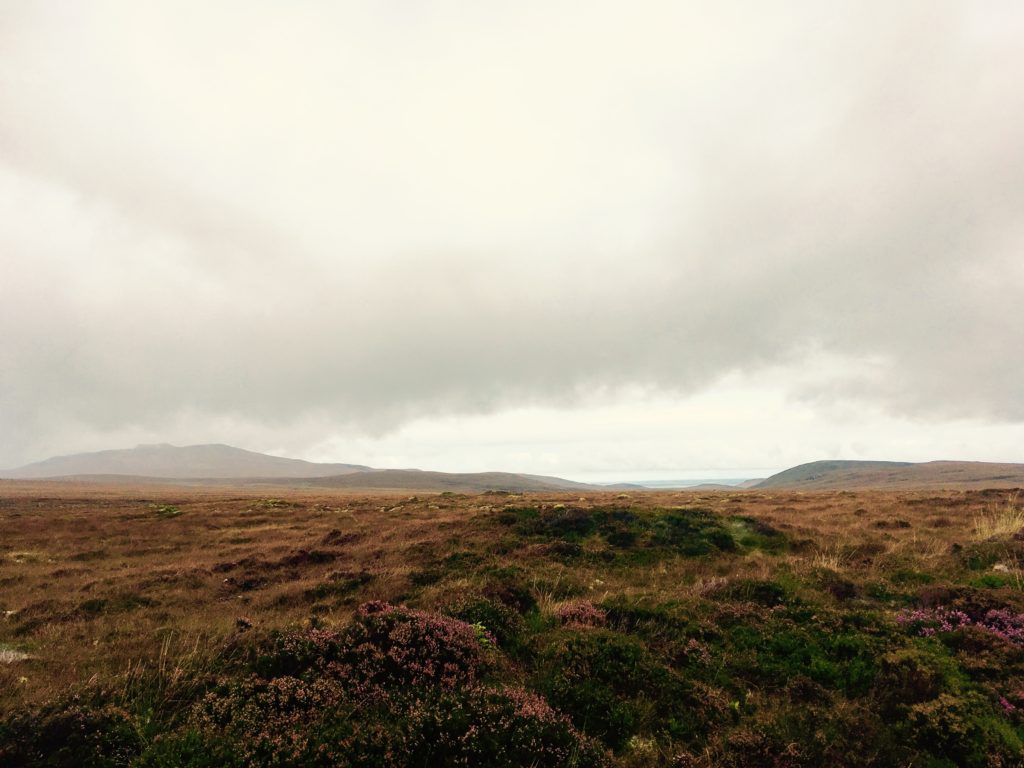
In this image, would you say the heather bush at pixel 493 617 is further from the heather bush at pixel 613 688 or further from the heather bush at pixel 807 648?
the heather bush at pixel 807 648

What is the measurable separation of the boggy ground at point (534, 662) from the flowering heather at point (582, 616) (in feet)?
0.24

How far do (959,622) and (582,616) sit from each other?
6.99 meters

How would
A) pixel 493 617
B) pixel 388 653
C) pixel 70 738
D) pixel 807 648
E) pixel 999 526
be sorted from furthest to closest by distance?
1. pixel 999 526
2. pixel 493 617
3. pixel 807 648
4. pixel 388 653
5. pixel 70 738

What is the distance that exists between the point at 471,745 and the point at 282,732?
7.61 feet

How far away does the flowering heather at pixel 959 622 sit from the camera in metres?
8.34

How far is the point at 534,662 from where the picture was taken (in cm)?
830

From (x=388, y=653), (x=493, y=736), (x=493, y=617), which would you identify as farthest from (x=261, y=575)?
(x=493, y=736)

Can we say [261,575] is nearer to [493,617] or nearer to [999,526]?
[493,617]

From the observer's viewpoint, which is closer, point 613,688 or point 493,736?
point 493,736

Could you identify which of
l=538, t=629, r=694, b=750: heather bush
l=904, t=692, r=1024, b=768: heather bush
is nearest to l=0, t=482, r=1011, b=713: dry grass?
l=538, t=629, r=694, b=750: heather bush

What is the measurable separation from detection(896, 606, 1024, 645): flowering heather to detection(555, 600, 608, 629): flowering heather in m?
5.64

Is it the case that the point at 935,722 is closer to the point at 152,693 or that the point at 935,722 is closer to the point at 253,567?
the point at 152,693

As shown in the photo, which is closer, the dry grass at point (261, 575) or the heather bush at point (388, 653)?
the heather bush at point (388, 653)

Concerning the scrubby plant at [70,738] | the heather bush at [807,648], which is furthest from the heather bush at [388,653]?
the heather bush at [807,648]
